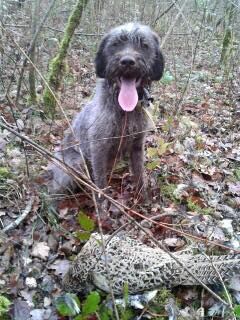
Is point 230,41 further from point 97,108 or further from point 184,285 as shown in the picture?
point 184,285

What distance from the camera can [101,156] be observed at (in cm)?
518

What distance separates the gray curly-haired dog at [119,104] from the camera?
4.83 meters

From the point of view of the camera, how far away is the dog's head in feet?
15.6

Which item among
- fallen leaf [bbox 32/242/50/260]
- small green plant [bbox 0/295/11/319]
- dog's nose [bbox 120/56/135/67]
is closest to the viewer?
small green plant [bbox 0/295/11/319]

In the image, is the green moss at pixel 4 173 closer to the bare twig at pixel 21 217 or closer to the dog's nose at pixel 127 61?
the bare twig at pixel 21 217

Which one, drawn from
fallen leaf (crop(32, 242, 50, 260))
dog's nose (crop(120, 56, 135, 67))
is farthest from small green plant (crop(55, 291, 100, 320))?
dog's nose (crop(120, 56, 135, 67))

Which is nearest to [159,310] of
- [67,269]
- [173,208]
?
[67,269]

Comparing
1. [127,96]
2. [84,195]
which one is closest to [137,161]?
[84,195]

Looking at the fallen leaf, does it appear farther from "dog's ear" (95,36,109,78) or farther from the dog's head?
"dog's ear" (95,36,109,78)

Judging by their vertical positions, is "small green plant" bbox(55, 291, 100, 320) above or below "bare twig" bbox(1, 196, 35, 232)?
above

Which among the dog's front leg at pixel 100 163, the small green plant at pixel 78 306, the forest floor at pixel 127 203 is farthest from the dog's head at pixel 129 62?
the small green plant at pixel 78 306

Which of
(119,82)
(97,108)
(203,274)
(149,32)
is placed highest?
(149,32)

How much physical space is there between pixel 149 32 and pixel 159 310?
120 inches

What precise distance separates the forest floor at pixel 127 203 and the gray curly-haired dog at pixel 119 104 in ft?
0.78
